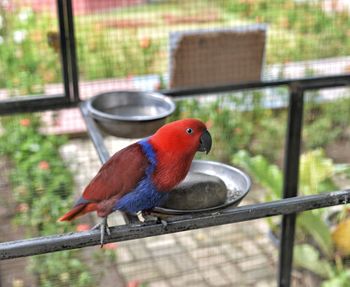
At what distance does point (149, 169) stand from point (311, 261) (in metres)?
1.01

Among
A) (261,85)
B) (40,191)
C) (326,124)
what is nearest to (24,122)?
(40,191)

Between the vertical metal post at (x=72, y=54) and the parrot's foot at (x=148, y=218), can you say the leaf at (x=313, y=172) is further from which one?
the parrot's foot at (x=148, y=218)

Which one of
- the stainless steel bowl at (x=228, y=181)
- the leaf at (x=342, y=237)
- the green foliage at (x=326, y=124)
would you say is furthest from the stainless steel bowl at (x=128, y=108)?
the green foliage at (x=326, y=124)

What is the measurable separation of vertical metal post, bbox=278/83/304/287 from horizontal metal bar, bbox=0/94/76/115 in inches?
23.2

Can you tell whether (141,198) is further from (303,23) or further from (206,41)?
(303,23)

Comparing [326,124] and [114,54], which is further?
[326,124]

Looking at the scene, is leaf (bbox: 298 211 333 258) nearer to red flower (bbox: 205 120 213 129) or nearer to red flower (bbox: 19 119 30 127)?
red flower (bbox: 205 120 213 129)

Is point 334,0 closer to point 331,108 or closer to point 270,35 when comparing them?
point 270,35

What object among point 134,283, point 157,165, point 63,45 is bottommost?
point 134,283

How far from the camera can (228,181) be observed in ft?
3.73

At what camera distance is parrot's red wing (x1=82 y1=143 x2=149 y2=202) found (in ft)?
3.00

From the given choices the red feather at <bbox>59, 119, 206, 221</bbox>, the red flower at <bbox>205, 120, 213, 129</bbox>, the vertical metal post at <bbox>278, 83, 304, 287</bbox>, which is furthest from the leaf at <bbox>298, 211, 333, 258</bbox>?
the red feather at <bbox>59, 119, 206, 221</bbox>

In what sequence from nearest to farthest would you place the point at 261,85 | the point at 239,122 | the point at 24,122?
the point at 261,85 < the point at 24,122 < the point at 239,122

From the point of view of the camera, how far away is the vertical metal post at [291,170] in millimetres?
1339
